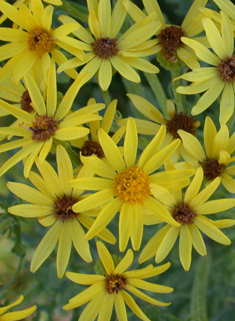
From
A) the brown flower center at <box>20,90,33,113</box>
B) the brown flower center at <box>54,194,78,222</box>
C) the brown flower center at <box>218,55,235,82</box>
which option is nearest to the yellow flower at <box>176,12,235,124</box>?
the brown flower center at <box>218,55,235,82</box>

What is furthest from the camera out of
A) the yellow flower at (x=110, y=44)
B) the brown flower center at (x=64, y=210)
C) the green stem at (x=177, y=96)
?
the green stem at (x=177, y=96)

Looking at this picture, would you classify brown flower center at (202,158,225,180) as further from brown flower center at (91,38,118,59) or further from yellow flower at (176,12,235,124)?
brown flower center at (91,38,118,59)

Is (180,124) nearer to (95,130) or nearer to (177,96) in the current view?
(177,96)

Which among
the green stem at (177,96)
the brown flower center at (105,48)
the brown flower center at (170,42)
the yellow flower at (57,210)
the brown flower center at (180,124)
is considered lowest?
the yellow flower at (57,210)

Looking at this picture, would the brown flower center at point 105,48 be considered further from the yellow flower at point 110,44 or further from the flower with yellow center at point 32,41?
the flower with yellow center at point 32,41

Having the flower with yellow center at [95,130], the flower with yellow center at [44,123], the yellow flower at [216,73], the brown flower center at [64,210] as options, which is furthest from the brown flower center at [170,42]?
the brown flower center at [64,210]

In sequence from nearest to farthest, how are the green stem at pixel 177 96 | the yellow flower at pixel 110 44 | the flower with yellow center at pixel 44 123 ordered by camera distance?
the flower with yellow center at pixel 44 123, the yellow flower at pixel 110 44, the green stem at pixel 177 96

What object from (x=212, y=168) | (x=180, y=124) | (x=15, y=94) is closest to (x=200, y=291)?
(x=212, y=168)
